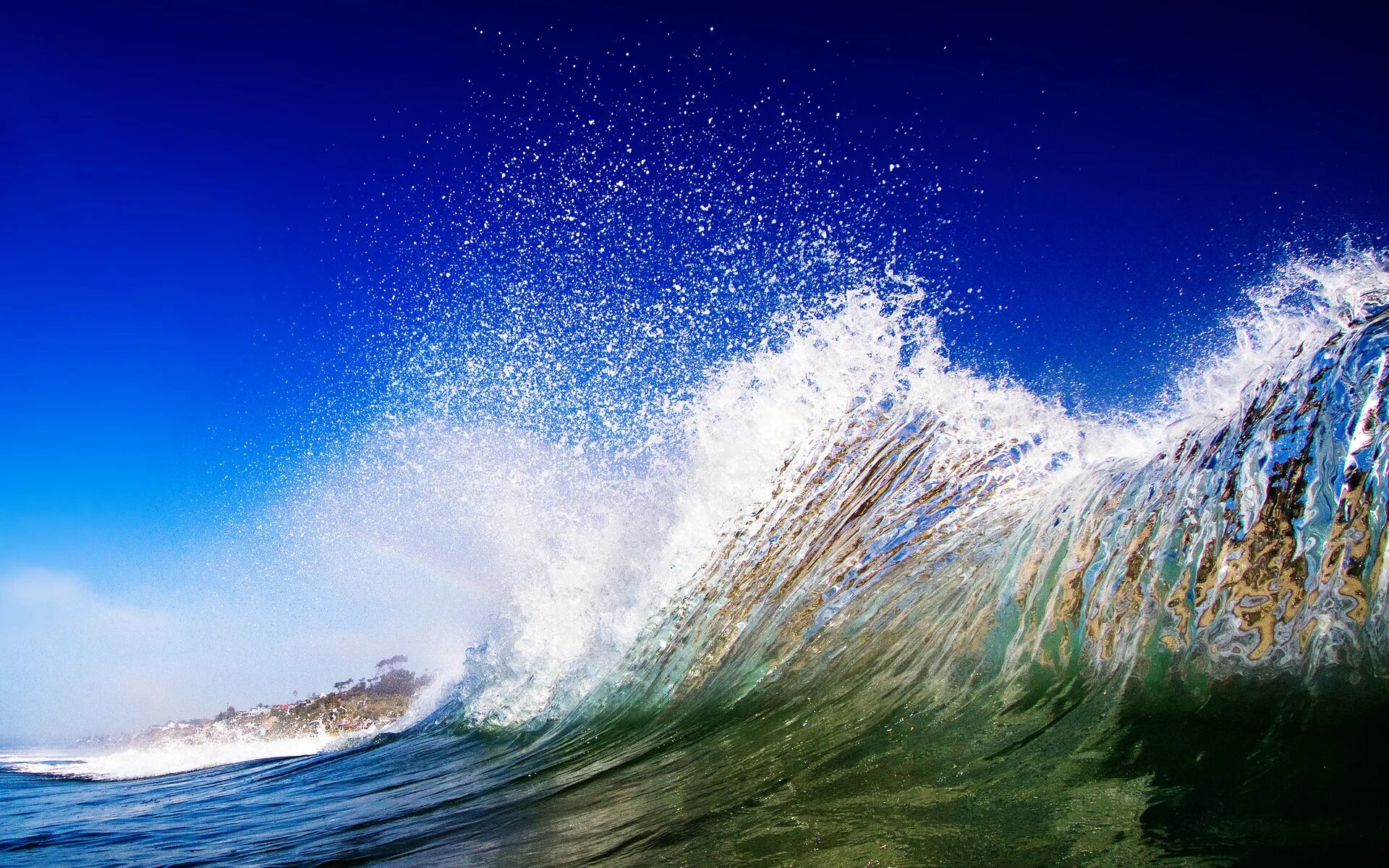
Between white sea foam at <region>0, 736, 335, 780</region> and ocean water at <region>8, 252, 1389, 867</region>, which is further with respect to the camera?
white sea foam at <region>0, 736, 335, 780</region>

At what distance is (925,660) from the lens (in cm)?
486

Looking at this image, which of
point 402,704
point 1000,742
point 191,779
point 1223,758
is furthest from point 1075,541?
point 402,704

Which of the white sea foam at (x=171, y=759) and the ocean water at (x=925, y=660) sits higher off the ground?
the ocean water at (x=925, y=660)

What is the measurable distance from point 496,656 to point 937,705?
7700 millimetres

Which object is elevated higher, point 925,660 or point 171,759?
point 925,660

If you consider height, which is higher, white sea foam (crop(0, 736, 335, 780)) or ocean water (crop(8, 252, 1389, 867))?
ocean water (crop(8, 252, 1389, 867))

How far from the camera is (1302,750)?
2.54 metres

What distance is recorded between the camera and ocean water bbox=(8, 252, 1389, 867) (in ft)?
8.69

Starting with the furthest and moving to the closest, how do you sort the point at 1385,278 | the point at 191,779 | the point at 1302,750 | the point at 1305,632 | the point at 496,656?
the point at 496,656 → the point at 191,779 → the point at 1385,278 → the point at 1305,632 → the point at 1302,750

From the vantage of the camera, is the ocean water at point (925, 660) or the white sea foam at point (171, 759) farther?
the white sea foam at point (171, 759)

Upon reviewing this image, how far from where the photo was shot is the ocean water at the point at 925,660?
8.69ft

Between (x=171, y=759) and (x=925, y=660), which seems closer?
(x=925, y=660)

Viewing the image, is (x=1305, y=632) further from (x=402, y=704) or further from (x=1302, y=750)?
(x=402, y=704)

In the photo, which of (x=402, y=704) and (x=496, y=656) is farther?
(x=402, y=704)
